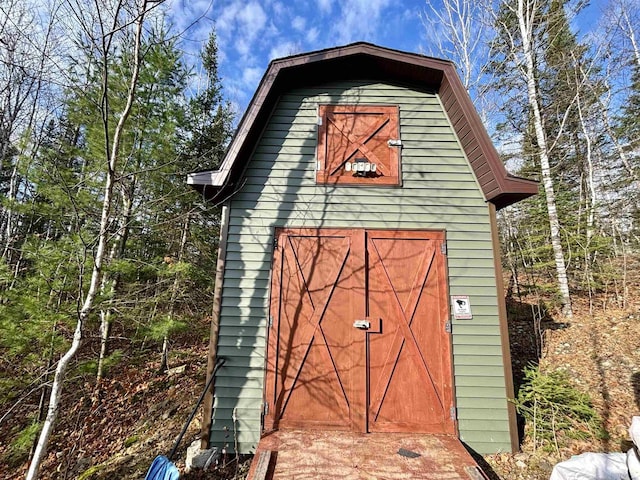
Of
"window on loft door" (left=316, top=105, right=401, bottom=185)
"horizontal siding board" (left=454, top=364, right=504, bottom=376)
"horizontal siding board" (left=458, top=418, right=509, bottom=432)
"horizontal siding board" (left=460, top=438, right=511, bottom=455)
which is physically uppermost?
"window on loft door" (left=316, top=105, right=401, bottom=185)

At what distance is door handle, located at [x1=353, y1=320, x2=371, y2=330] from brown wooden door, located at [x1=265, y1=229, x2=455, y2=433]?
0.01 m

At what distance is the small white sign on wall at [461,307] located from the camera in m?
4.02


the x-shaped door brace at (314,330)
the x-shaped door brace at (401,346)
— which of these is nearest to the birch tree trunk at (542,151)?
the x-shaped door brace at (401,346)

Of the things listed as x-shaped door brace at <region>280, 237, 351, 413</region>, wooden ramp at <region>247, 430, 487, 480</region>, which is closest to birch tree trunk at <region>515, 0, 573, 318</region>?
wooden ramp at <region>247, 430, 487, 480</region>

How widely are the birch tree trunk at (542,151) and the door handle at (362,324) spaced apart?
6.27 metres

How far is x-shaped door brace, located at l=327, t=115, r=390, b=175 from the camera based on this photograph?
14.8ft

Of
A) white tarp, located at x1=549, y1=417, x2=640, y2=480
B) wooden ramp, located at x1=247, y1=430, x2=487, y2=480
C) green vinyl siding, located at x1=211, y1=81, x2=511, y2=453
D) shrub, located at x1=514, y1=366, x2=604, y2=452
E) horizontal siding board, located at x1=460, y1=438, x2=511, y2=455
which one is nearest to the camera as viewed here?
white tarp, located at x1=549, y1=417, x2=640, y2=480

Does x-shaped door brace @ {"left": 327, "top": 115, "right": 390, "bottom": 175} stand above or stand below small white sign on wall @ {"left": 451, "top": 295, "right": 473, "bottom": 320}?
above

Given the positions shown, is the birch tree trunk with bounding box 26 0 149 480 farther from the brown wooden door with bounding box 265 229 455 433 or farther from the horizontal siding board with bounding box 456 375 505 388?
the horizontal siding board with bounding box 456 375 505 388

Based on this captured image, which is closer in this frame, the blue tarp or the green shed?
the blue tarp

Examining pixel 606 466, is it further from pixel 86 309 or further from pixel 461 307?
pixel 86 309

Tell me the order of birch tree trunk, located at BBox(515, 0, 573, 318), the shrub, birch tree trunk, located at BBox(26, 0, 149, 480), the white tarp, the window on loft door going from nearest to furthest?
the white tarp
birch tree trunk, located at BBox(26, 0, 149, 480)
the shrub
the window on loft door
birch tree trunk, located at BBox(515, 0, 573, 318)

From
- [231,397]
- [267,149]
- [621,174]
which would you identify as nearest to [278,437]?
[231,397]

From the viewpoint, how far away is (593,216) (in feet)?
29.3
